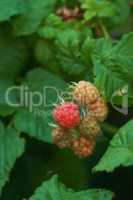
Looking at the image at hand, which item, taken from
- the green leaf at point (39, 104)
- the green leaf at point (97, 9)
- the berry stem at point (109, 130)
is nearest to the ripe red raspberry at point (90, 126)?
the green leaf at point (39, 104)

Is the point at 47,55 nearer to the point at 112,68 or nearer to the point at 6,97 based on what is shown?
the point at 6,97

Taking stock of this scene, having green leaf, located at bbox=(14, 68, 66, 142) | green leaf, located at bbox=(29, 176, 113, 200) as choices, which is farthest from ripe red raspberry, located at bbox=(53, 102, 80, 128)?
green leaf, located at bbox=(14, 68, 66, 142)

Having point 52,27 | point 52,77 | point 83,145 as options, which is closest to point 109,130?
point 52,77

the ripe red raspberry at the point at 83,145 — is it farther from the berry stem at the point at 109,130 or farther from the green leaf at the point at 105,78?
the berry stem at the point at 109,130

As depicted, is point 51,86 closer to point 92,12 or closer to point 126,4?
point 92,12

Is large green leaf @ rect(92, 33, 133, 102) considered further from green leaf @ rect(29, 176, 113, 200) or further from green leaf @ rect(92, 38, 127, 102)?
green leaf @ rect(29, 176, 113, 200)
